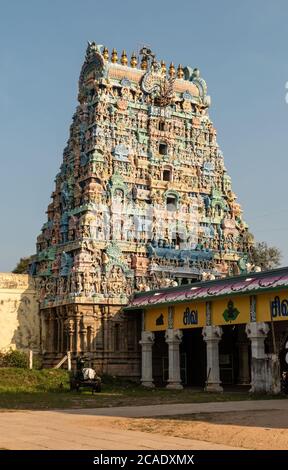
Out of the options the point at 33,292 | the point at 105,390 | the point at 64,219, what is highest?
the point at 64,219

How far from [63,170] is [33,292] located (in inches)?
362

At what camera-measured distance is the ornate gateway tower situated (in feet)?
142

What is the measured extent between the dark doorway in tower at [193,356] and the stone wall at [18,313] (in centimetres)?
977

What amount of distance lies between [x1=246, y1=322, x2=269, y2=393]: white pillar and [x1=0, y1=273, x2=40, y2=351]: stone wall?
1742 cm

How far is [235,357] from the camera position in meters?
44.0

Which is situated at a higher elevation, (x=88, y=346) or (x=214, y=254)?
(x=214, y=254)

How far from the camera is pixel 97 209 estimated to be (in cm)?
4450

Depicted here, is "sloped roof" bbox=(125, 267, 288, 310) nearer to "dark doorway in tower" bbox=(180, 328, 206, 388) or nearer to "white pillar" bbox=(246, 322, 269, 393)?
"white pillar" bbox=(246, 322, 269, 393)

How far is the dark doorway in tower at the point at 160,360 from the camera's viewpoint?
43.8 m

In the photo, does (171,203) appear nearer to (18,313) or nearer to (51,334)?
(51,334)

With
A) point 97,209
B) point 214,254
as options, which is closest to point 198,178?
point 214,254

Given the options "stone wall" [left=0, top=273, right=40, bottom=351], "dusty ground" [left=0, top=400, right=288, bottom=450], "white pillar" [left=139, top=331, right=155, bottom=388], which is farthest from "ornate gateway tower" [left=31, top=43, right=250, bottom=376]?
"dusty ground" [left=0, top=400, right=288, bottom=450]
